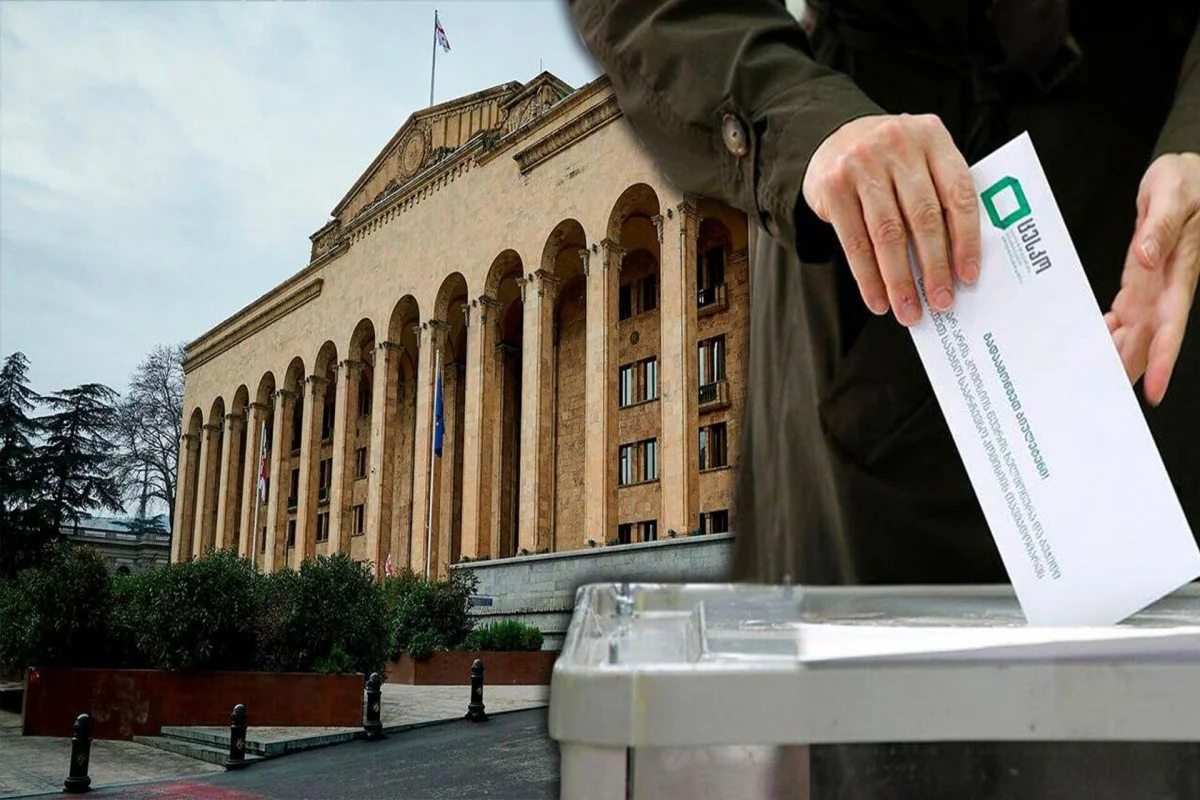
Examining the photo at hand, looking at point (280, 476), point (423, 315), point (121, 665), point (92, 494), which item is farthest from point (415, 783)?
point (92, 494)

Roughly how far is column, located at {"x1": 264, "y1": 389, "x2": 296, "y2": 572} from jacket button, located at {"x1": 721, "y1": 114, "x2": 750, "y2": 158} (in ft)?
140

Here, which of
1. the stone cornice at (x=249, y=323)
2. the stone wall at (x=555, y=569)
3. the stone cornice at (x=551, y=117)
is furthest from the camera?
the stone cornice at (x=249, y=323)

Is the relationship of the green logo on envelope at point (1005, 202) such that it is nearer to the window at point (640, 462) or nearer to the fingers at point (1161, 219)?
the fingers at point (1161, 219)

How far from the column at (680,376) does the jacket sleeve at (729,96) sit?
2139 centimetres

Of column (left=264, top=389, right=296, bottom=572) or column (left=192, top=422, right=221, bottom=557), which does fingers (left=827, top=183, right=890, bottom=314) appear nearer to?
column (left=264, top=389, right=296, bottom=572)

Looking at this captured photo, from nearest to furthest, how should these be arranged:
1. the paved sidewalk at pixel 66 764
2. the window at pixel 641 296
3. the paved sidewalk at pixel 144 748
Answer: the paved sidewalk at pixel 66 764 → the paved sidewalk at pixel 144 748 → the window at pixel 641 296

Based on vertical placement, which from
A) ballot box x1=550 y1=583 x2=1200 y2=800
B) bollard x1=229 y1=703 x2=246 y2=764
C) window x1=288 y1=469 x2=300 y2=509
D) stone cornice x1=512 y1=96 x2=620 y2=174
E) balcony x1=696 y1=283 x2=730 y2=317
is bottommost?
bollard x1=229 y1=703 x2=246 y2=764

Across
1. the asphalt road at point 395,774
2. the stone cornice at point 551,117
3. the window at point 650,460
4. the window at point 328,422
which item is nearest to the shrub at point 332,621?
the asphalt road at point 395,774

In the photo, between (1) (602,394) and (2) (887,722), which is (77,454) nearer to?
(1) (602,394)

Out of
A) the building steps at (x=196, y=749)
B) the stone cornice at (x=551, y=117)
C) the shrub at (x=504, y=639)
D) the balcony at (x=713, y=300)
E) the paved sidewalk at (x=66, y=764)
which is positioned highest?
the stone cornice at (x=551, y=117)

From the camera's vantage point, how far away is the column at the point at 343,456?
36.8 metres

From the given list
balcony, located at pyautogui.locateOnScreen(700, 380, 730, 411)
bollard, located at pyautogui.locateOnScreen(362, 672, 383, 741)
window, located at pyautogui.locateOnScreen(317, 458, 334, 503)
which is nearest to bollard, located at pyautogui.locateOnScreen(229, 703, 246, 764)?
bollard, located at pyautogui.locateOnScreen(362, 672, 383, 741)

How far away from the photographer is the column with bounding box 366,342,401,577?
1352 inches

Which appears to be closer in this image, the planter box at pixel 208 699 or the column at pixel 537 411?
the planter box at pixel 208 699
